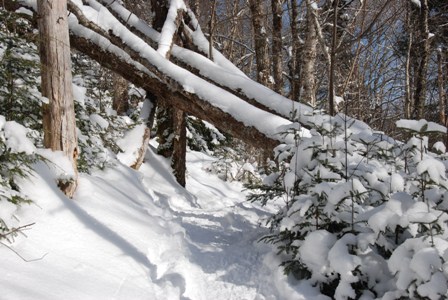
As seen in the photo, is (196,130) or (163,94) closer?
(163,94)

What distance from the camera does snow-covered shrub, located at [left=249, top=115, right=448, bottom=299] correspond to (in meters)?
2.05

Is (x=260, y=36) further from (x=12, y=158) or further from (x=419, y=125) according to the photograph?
(x=12, y=158)

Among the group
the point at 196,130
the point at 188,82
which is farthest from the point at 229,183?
the point at 188,82

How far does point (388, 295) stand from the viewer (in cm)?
216

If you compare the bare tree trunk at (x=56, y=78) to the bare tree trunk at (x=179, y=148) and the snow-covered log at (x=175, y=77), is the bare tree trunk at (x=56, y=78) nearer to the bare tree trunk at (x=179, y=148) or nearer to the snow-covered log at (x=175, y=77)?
the snow-covered log at (x=175, y=77)

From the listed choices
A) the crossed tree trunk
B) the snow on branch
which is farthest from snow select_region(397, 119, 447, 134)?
the snow on branch

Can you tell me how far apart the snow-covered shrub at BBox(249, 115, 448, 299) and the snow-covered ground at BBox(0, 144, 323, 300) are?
1.03 feet

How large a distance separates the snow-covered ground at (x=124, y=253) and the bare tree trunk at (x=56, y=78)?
0.94 feet

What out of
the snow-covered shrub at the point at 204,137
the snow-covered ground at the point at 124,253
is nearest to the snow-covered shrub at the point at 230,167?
the snow-covered shrub at the point at 204,137

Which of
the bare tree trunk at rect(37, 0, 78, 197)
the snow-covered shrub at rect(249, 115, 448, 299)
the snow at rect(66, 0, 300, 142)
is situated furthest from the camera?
the snow at rect(66, 0, 300, 142)

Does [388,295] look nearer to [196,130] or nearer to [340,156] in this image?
[340,156]

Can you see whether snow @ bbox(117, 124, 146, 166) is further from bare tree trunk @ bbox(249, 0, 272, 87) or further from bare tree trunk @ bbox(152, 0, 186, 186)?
bare tree trunk @ bbox(249, 0, 272, 87)

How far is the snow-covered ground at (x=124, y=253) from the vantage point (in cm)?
223

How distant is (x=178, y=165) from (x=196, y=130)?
11.7 feet
